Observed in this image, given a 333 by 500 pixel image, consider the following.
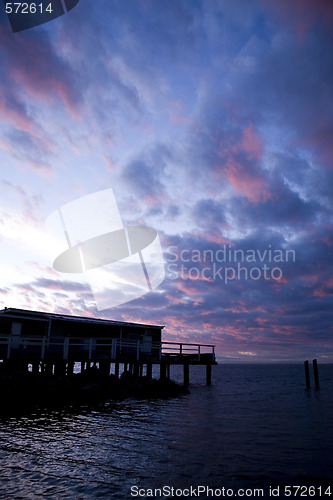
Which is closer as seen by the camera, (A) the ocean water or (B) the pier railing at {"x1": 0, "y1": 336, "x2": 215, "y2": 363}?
(A) the ocean water

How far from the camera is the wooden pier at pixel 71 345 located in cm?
2417

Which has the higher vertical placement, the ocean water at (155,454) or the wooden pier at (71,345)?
the wooden pier at (71,345)

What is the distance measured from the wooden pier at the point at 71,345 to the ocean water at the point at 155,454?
6.70 m

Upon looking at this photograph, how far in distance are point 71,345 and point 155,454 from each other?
61.3 ft

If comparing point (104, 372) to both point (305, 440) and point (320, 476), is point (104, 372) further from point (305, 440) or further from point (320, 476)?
point (320, 476)

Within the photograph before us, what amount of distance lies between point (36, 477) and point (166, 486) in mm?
3434

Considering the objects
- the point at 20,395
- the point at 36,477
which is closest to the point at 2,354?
the point at 20,395

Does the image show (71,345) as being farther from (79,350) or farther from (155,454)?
(155,454)

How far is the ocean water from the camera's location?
A: 8703 mm

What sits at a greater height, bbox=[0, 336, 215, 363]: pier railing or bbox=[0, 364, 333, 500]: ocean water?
bbox=[0, 336, 215, 363]: pier railing

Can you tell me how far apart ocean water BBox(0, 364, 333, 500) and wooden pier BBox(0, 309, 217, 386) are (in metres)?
6.70

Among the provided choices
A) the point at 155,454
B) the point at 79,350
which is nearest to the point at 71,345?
the point at 79,350

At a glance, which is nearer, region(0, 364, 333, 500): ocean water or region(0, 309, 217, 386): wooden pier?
region(0, 364, 333, 500): ocean water

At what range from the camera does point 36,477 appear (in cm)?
908
